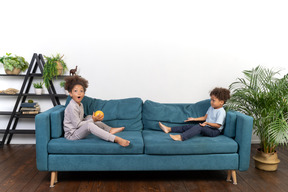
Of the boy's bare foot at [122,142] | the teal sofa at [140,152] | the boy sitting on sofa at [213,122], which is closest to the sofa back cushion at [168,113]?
the boy sitting on sofa at [213,122]

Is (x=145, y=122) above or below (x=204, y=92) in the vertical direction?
below

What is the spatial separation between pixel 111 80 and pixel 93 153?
1.54m

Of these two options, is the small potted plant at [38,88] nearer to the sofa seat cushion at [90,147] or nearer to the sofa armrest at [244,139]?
the sofa seat cushion at [90,147]

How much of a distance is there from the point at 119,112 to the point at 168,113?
60 cm

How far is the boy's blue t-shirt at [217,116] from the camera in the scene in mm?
2920

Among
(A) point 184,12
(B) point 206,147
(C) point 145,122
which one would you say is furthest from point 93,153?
(A) point 184,12

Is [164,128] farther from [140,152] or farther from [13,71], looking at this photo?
[13,71]

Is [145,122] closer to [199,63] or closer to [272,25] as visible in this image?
[199,63]

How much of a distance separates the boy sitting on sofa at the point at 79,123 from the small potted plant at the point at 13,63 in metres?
1.24

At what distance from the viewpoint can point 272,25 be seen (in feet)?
13.3

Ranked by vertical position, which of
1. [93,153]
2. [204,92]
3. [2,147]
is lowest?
[2,147]

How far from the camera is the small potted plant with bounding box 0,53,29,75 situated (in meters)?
3.70

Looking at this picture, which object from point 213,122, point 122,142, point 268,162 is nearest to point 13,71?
point 122,142

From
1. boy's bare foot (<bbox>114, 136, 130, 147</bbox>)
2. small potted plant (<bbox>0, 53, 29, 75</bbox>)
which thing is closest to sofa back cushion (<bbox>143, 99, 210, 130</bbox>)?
boy's bare foot (<bbox>114, 136, 130, 147</bbox>)
